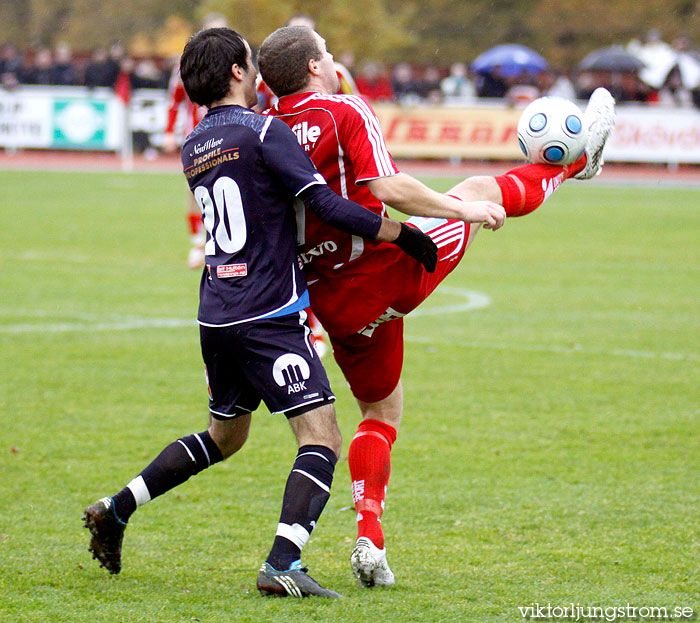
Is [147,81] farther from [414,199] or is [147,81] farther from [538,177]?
[414,199]

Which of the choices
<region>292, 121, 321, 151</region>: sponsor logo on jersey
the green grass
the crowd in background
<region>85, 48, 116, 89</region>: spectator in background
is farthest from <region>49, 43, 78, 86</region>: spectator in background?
<region>292, 121, 321, 151</region>: sponsor logo on jersey

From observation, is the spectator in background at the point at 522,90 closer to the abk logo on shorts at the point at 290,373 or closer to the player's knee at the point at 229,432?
the player's knee at the point at 229,432

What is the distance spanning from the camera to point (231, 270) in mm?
3955

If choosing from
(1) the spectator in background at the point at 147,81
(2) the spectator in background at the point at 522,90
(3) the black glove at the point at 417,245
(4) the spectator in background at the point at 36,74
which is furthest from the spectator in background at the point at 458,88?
(3) the black glove at the point at 417,245

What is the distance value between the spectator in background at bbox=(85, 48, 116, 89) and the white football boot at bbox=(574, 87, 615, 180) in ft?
85.4

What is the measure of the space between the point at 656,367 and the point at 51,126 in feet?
77.7

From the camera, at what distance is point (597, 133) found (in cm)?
483

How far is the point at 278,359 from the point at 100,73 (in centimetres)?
2710

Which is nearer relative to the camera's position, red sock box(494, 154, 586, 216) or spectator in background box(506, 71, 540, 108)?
red sock box(494, 154, 586, 216)

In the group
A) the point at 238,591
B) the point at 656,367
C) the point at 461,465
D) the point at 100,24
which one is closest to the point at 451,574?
the point at 238,591

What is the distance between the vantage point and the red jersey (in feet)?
13.3

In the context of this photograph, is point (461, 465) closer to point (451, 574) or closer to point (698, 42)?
point (451, 574)

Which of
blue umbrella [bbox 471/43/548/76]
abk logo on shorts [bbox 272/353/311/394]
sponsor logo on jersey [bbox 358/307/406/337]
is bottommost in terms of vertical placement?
abk logo on shorts [bbox 272/353/311/394]

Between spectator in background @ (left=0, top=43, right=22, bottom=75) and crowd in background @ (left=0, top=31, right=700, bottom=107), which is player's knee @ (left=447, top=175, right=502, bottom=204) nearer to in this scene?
crowd in background @ (left=0, top=31, right=700, bottom=107)
